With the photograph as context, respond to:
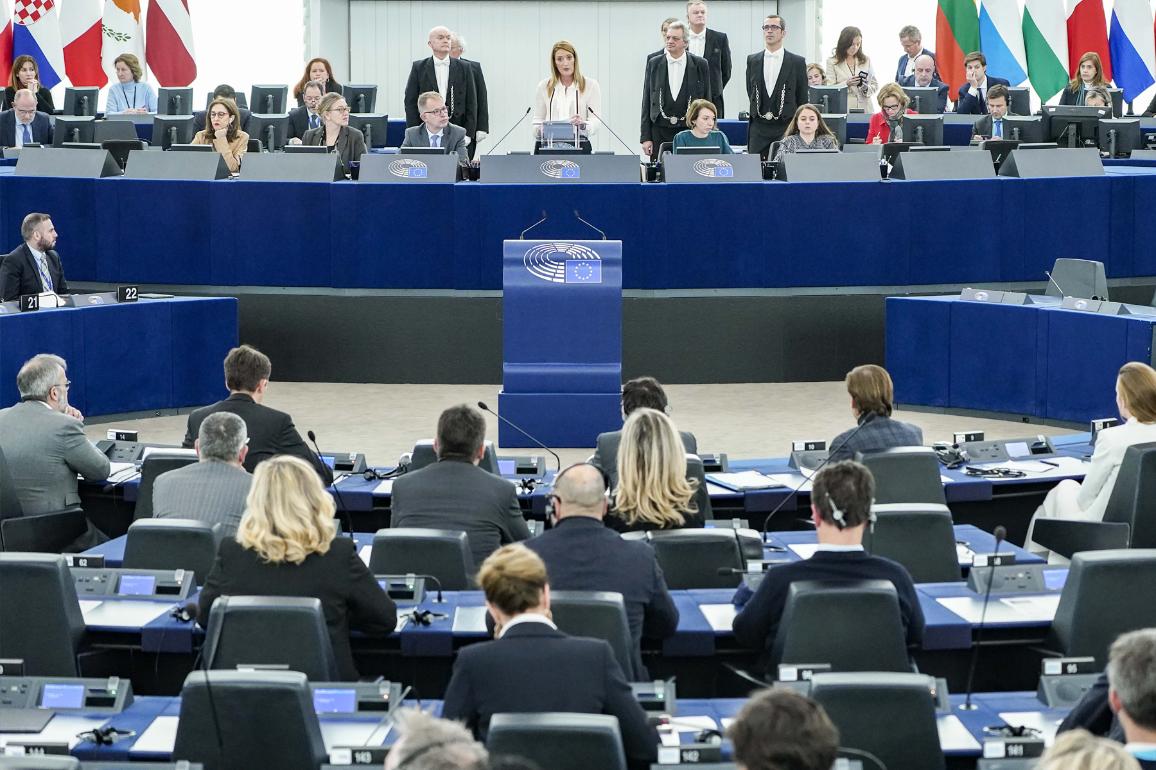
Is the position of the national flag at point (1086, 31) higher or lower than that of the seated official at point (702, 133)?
higher

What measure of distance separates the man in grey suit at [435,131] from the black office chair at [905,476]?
7.06 metres

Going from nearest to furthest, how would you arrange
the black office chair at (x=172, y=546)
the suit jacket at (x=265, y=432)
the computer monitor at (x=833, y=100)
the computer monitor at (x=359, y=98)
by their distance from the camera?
the black office chair at (x=172, y=546) < the suit jacket at (x=265, y=432) < the computer monitor at (x=833, y=100) < the computer monitor at (x=359, y=98)

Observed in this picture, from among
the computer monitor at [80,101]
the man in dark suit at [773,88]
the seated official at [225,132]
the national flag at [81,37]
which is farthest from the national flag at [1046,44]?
the national flag at [81,37]

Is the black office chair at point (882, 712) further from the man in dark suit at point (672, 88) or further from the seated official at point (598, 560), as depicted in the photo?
the man in dark suit at point (672, 88)

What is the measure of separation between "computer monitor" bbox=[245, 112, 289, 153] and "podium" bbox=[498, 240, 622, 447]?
6.35m

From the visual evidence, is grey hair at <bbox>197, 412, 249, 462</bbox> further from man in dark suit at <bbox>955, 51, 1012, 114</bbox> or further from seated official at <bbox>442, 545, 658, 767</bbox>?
man in dark suit at <bbox>955, 51, 1012, 114</bbox>

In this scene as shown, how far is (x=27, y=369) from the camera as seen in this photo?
7.74 meters

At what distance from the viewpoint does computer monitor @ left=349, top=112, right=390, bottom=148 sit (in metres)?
15.9

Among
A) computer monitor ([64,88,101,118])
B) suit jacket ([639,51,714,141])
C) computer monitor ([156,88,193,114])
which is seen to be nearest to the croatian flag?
computer monitor ([64,88,101,118])

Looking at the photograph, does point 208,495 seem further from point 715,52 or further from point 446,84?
point 715,52

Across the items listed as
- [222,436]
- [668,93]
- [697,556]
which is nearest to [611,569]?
[697,556]

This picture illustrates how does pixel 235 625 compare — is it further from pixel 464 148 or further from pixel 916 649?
pixel 464 148

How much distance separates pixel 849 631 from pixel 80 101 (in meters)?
14.5

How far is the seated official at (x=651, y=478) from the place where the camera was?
628 cm
